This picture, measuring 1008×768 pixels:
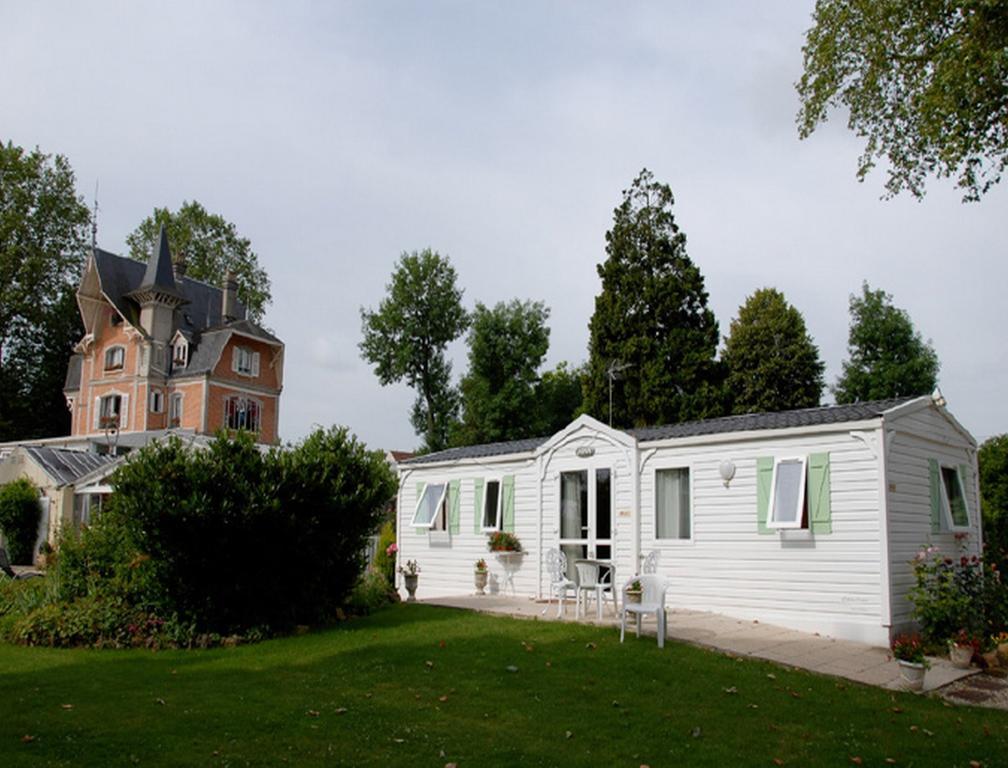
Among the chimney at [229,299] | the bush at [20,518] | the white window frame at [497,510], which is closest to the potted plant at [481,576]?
the white window frame at [497,510]

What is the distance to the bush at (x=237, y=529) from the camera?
10.7 meters

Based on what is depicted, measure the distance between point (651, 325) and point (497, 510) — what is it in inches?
660

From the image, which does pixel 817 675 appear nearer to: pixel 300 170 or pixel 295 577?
pixel 295 577

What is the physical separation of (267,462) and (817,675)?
7.63 m

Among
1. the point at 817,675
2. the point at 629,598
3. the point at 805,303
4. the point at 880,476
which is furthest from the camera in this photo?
the point at 805,303

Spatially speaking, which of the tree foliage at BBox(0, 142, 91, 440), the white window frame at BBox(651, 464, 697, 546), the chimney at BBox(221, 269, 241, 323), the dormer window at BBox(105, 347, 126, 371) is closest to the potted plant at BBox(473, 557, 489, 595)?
the white window frame at BBox(651, 464, 697, 546)

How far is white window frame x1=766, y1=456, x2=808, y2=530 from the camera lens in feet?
37.0

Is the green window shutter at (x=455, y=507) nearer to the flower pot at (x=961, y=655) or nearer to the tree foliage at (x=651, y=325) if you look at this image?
the flower pot at (x=961, y=655)

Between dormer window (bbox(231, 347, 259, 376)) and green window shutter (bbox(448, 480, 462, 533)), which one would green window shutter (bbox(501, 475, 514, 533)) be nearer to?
green window shutter (bbox(448, 480, 462, 533))

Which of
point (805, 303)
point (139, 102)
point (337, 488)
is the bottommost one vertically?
point (337, 488)

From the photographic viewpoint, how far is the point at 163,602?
36.2 feet

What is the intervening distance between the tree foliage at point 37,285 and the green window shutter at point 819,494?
4150 cm

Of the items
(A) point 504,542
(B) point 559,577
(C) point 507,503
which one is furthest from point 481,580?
(B) point 559,577

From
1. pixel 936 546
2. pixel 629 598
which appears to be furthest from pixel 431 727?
pixel 936 546
